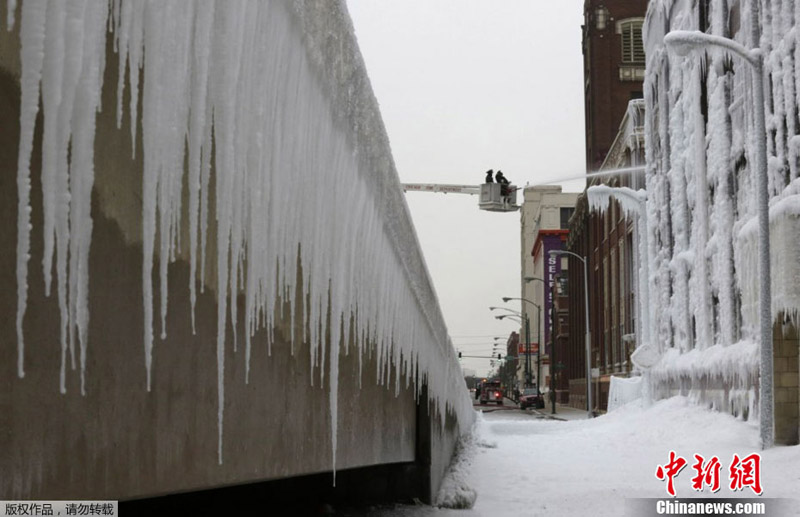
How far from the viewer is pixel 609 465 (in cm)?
1588

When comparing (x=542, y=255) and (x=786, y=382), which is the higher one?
(x=542, y=255)

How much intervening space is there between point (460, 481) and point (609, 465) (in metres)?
4.49

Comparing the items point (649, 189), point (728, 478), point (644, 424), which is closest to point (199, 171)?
point (728, 478)

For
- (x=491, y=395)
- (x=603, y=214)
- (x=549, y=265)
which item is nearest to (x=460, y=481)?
(x=603, y=214)

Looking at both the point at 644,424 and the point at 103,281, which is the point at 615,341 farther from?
the point at 103,281

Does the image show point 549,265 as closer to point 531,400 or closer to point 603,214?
point 531,400

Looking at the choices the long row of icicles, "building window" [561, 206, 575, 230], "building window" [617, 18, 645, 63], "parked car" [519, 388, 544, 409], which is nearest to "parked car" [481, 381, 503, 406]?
"parked car" [519, 388, 544, 409]

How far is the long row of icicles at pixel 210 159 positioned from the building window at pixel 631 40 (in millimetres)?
73120

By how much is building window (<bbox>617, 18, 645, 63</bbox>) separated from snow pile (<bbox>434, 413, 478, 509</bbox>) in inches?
2362

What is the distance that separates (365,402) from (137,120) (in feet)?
14.4

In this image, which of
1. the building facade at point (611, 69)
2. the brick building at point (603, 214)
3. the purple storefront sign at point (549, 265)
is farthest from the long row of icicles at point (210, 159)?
the purple storefront sign at point (549, 265)

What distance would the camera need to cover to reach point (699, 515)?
9.31 metres

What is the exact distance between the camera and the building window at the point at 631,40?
2970 inches

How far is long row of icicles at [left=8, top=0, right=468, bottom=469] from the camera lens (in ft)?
7.77
